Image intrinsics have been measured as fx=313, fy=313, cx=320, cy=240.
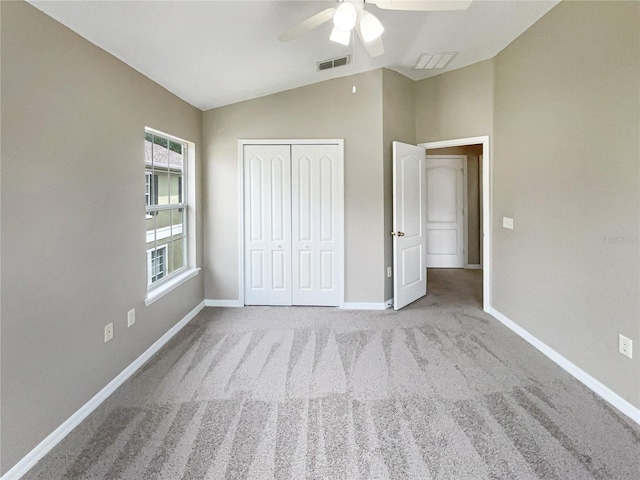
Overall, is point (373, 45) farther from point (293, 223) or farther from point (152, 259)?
point (152, 259)

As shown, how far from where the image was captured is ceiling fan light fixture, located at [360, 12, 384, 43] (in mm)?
1771

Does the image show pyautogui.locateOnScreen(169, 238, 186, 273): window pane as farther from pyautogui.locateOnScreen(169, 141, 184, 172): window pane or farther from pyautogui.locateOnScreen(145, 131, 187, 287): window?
pyautogui.locateOnScreen(169, 141, 184, 172): window pane

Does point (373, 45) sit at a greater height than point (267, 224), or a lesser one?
greater

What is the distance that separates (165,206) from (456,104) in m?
3.44

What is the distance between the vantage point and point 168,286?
3023 mm

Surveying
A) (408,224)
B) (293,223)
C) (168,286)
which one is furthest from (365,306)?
(168,286)

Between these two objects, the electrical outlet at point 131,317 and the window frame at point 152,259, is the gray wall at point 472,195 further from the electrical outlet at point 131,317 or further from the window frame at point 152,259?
the electrical outlet at point 131,317

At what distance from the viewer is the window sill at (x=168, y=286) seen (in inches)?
107

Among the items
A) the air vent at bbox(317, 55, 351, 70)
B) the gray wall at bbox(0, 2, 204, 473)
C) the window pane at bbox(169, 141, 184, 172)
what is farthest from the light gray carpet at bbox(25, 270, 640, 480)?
the air vent at bbox(317, 55, 351, 70)

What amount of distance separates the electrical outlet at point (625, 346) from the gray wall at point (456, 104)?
2348 millimetres

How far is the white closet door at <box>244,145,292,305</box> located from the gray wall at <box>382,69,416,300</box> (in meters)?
1.17

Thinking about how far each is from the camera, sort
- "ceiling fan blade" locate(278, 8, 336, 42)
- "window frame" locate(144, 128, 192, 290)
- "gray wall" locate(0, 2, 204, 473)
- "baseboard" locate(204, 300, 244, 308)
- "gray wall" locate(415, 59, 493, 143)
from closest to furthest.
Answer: "gray wall" locate(0, 2, 204, 473)
"ceiling fan blade" locate(278, 8, 336, 42)
"window frame" locate(144, 128, 192, 290)
"gray wall" locate(415, 59, 493, 143)
"baseboard" locate(204, 300, 244, 308)

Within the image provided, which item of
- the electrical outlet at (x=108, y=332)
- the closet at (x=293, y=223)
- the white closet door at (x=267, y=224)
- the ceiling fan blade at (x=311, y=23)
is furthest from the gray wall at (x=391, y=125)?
the electrical outlet at (x=108, y=332)

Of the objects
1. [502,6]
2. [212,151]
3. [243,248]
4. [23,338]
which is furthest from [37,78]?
[502,6]
